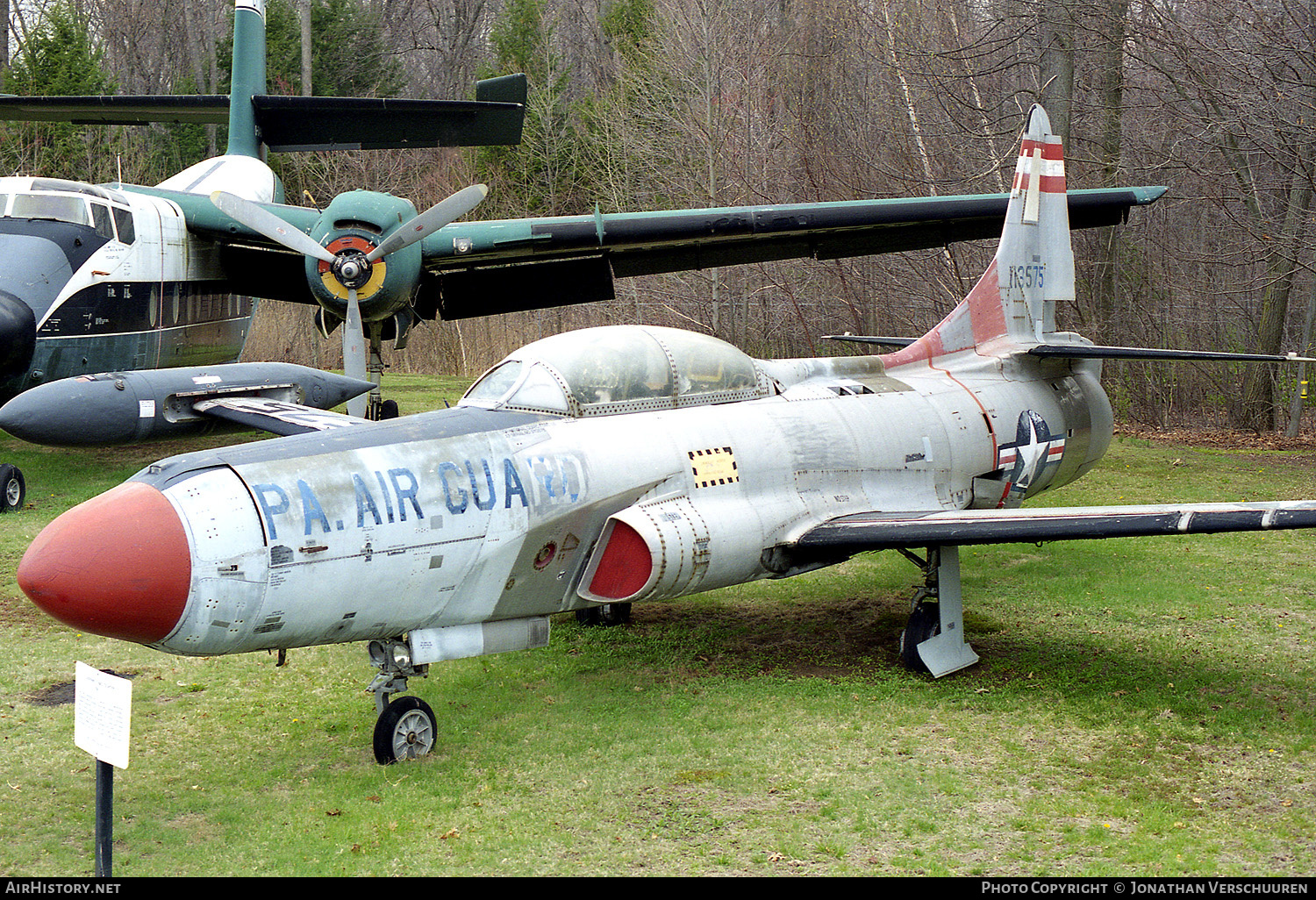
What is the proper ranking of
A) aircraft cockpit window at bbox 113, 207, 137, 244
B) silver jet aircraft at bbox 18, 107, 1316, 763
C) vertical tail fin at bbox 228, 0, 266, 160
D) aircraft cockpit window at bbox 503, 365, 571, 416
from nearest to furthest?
silver jet aircraft at bbox 18, 107, 1316, 763 → aircraft cockpit window at bbox 503, 365, 571, 416 → aircraft cockpit window at bbox 113, 207, 137, 244 → vertical tail fin at bbox 228, 0, 266, 160

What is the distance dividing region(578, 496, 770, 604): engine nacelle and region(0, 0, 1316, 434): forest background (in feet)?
41.6

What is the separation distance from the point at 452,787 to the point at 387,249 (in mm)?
8224

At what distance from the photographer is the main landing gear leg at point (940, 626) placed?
306 inches

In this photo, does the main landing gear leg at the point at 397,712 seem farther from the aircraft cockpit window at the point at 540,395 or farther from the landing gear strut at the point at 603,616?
the landing gear strut at the point at 603,616

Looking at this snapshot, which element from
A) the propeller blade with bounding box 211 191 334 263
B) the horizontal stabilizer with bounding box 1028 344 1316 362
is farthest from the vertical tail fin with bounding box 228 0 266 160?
the horizontal stabilizer with bounding box 1028 344 1316 362

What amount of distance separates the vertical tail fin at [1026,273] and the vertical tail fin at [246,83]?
481 inches

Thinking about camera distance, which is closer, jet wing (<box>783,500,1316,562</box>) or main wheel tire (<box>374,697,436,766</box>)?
main wheel tire (<box>374,697,436,766</box>)

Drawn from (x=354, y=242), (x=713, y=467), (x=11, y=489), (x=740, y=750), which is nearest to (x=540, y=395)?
(x=713, y=467)

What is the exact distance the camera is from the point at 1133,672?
7711mm

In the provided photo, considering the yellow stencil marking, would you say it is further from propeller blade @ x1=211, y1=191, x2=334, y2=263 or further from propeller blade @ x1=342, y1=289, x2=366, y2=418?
propeller blade @ x1=211, y1=191, x2=334, y2=263

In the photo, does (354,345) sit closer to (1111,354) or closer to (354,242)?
(354,242)

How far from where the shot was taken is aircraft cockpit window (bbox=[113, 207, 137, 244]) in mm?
14180

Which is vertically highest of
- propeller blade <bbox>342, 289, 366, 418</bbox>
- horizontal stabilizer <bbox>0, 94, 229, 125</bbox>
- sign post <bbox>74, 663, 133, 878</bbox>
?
horizontal stabilizer <bbox>0, 94, 229, 125</bbox>

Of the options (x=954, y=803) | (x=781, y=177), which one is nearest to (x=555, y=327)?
(x=781, y=177)
